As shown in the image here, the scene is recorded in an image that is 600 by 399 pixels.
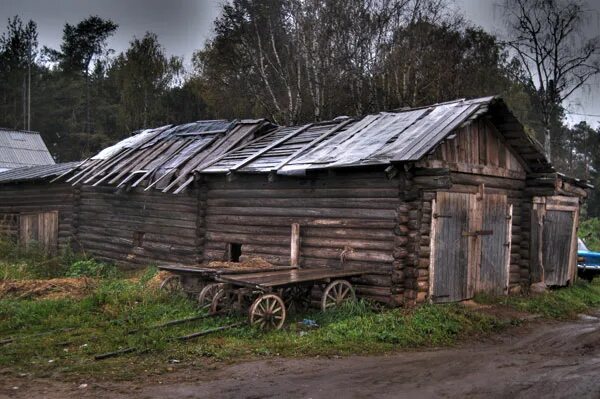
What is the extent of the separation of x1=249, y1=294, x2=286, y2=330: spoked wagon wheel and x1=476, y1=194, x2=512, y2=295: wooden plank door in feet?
18.5

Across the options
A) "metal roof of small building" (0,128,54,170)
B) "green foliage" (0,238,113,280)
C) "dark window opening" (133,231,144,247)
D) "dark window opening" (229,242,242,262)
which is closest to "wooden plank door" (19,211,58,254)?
"green foliage" (0,238,113,280)

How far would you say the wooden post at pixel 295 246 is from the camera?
545 inches

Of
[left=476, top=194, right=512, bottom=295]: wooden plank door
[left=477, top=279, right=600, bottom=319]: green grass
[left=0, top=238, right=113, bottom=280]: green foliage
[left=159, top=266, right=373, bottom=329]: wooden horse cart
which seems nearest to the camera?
[left=159, top=266, right=373, bottom=329]: wooden horse cart

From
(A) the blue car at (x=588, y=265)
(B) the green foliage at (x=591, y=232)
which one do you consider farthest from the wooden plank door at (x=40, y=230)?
(B) the green foliage at (x=591, y=232)

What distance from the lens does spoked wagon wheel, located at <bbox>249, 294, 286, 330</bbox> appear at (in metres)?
10.4

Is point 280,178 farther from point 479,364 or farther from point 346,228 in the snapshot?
point 479,364

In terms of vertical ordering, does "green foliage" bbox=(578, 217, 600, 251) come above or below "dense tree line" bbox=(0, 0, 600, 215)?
below

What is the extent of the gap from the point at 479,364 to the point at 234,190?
8.54 meters

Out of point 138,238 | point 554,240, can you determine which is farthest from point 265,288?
point 554,240

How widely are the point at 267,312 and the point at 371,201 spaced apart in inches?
142

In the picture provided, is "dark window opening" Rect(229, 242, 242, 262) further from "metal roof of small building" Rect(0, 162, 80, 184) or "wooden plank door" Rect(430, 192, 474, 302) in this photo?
"metal roof of small building" Rect(0, 162, 80, 184)

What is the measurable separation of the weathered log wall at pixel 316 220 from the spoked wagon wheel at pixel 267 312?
8.13 ft

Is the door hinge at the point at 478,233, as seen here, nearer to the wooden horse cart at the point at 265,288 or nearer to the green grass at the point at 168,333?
the green grass at the point at 168,333

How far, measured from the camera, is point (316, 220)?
13.6 m
